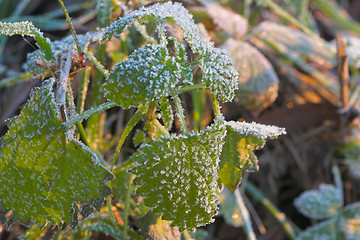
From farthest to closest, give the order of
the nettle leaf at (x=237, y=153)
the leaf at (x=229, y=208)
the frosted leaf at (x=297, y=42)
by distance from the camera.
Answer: the frosted leaf at (x=297, y=42), the leaf at (x=229, y=208), the nettle leaf at (x=237, y=153)

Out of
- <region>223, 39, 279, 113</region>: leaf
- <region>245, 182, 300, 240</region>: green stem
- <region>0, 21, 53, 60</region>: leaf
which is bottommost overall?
<region>245, 182, 300, 240</region>: green stem

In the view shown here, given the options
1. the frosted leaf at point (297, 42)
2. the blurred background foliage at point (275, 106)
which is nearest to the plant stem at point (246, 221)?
the blurred background foliage at point (275, 106)

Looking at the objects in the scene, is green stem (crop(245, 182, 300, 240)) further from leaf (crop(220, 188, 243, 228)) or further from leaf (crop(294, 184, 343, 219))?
leaf (crop(220, 188, 243, 228))

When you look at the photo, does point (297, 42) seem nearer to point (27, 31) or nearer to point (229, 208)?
point (229, 208)

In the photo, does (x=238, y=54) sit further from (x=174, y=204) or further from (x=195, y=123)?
(x=174, y=204)

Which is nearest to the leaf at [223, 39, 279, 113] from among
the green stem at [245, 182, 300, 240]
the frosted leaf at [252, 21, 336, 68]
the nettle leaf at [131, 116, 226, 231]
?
the frosted leaf at [252, 21, 336, 68]

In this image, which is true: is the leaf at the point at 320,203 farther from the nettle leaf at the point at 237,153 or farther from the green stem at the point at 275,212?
the nettle leaf at the point at 237,153

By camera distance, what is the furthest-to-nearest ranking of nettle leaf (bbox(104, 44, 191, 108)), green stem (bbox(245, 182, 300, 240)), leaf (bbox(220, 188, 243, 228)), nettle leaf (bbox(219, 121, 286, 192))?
green stem (bbox(245, 182, 300, 240)) < leaf (bbox(220, 188, 243, 228)) < nettle leaf (bbox(219, 121, 286, 192)) < nettle leaf (bbox(104, 44, 191, 108))
